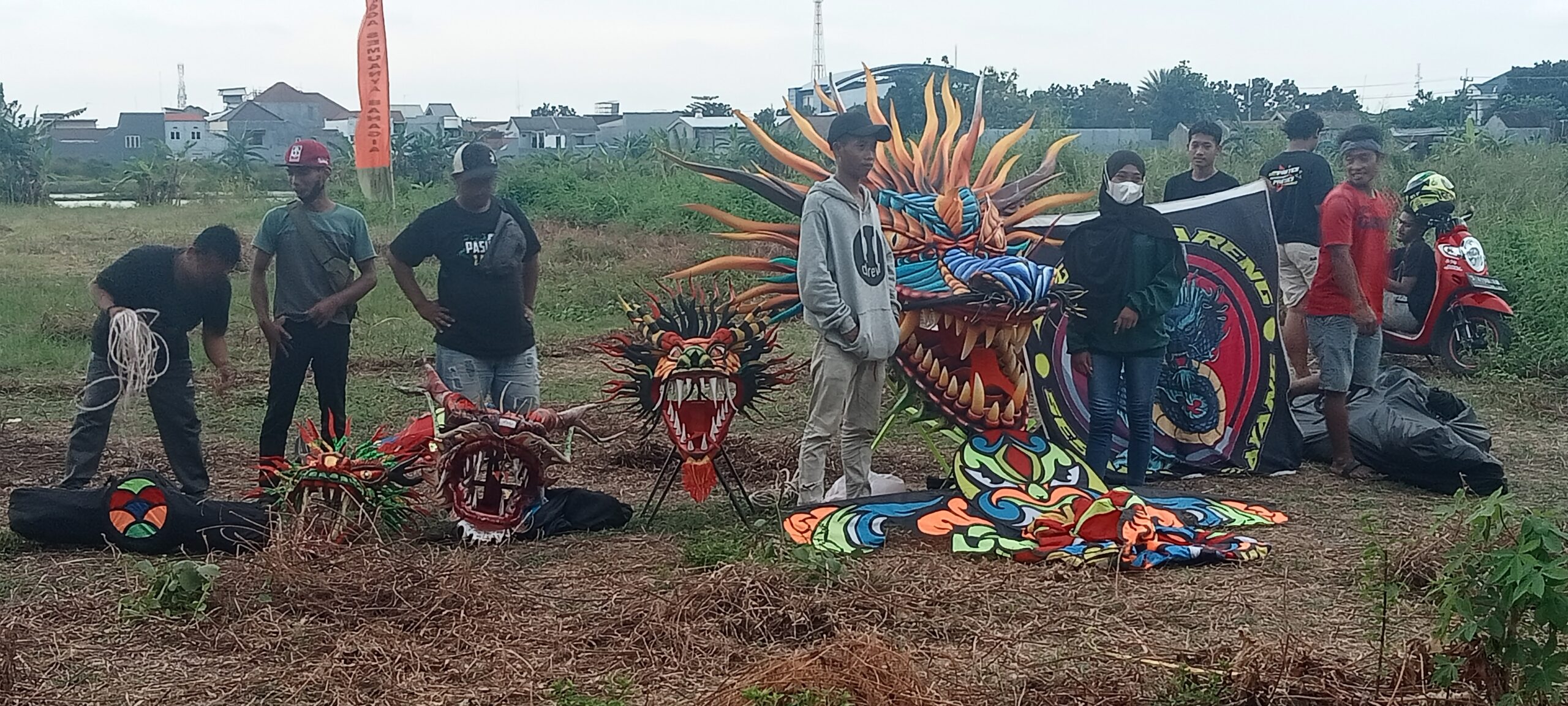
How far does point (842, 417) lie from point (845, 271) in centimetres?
60

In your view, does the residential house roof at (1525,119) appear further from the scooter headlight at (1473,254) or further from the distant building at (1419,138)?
the scooter headlight at (1473,254)

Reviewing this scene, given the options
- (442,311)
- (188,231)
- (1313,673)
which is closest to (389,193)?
(442,311)

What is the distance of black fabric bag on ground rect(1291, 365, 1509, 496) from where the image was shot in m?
6.54

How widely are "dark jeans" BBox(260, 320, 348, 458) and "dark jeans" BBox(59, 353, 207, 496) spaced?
1.02 feet

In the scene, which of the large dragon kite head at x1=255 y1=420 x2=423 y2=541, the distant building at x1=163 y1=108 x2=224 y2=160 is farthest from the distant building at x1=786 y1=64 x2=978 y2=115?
the distant building at x1=163 y1=108 x2=224 y2=160

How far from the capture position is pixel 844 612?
14.8ft

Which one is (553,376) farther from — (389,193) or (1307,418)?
(1307,418)

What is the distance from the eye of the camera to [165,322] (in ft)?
19.4

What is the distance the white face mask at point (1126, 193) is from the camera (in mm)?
6270

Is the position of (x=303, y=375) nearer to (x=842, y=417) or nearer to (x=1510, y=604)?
A: (x=842, y=417)

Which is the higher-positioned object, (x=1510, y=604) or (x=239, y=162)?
(x=239, y=162)

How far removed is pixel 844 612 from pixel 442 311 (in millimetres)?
2297

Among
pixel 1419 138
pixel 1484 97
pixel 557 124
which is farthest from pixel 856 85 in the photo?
pixel 557 124

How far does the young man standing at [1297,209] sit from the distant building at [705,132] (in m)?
18.6
